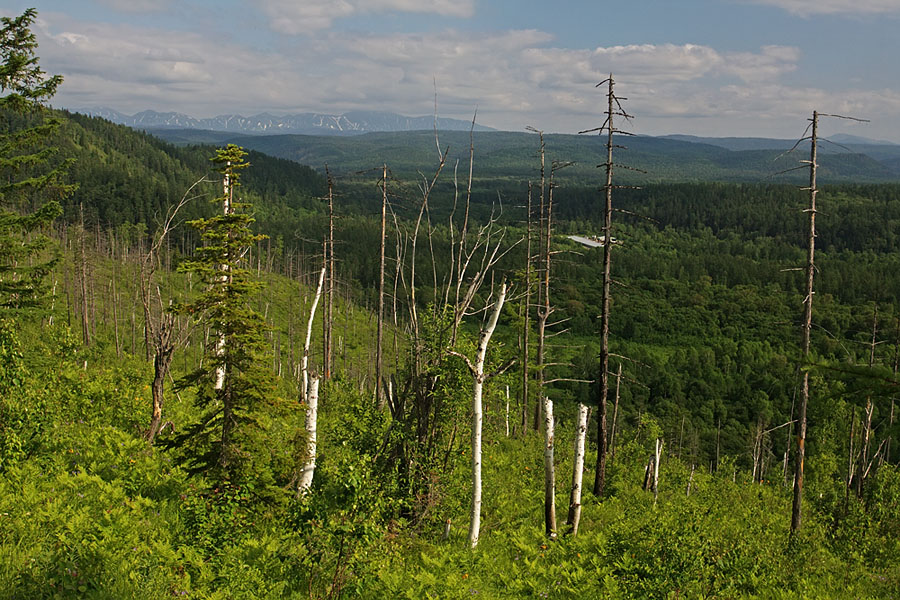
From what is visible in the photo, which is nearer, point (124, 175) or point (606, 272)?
point (606, 272)

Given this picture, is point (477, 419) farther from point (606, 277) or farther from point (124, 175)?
point (124, 175)

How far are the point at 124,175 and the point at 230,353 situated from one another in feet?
478

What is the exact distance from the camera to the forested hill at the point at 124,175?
11606 centimetres

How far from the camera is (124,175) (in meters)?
135

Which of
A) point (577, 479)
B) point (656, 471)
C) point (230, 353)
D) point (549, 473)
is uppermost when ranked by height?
point (230, 353)

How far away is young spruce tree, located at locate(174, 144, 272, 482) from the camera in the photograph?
32.4ft

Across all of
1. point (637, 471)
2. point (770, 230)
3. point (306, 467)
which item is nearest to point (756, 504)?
point (637, 471)

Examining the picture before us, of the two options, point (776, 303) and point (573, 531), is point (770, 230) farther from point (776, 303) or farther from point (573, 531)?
point (573, 531)

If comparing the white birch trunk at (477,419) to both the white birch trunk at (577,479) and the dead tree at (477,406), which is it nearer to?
the dead tree at (477,406)

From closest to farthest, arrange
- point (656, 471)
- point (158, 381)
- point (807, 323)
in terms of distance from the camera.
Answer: point (158, 381) → point (807, 323) → point (656, 471)

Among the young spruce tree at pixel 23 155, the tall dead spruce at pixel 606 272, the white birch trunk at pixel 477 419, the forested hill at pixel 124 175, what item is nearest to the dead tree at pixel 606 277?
the tall dead spruce at pixel 606 272

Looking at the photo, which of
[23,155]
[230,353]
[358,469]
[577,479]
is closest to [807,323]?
[577,479]

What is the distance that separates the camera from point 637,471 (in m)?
26.0

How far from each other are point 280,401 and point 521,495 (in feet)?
32.1
